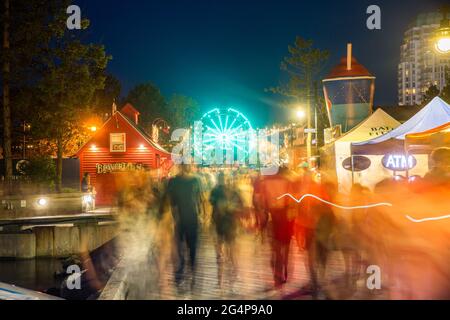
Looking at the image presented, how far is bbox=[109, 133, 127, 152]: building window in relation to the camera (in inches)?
1612

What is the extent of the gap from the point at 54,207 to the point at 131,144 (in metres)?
12.8

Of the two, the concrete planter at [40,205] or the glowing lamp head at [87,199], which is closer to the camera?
the concrete planter at [40,205]

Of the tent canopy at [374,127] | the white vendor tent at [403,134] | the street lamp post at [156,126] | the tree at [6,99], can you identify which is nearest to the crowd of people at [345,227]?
the white vendor tent at [403,134]

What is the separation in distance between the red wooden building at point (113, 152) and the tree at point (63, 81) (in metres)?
7.58

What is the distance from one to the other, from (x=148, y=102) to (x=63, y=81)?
6442cm

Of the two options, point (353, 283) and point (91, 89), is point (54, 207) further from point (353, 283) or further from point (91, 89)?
point (353, 283)

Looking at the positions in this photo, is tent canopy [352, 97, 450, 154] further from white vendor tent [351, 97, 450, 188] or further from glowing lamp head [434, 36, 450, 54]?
glowing lamp head [434, 36, 450, 54]

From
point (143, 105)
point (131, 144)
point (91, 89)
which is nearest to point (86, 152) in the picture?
point (131, 144)

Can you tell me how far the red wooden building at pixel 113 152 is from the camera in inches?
1603

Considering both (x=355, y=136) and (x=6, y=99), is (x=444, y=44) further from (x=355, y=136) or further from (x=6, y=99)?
(x=6, y=99)

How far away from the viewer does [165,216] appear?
1047 centimetres

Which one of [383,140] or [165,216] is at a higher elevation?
[383,140]

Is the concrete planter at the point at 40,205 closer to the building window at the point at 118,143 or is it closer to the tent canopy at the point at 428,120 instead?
the building window at the point at 118,143

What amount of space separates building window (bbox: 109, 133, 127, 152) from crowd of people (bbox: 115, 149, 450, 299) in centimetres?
3068
